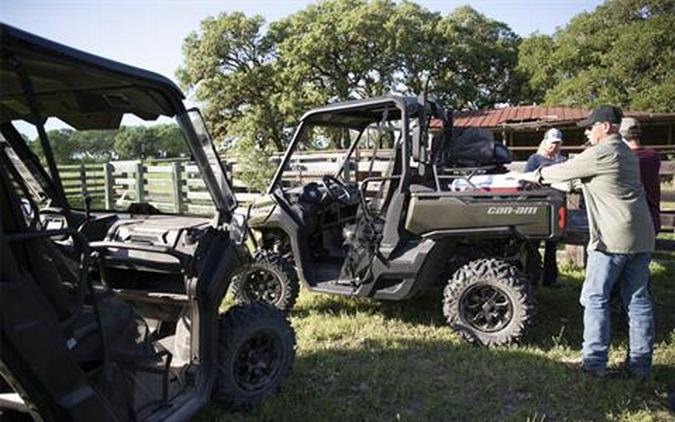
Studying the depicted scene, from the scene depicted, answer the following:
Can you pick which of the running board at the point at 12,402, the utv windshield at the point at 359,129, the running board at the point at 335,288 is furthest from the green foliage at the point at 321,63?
the running board at the point at 12,402

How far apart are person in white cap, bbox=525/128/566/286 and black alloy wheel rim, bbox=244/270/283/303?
2643 mm

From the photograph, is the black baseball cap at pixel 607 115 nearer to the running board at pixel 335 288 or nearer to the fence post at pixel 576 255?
the running board at pixel 335 288

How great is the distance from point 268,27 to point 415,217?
2652 cm

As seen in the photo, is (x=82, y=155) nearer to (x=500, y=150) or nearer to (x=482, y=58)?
(x=500, y=150)

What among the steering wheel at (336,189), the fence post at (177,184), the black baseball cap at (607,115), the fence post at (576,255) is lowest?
the fence post at (576,255)

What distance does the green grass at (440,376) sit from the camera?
3.35 metres

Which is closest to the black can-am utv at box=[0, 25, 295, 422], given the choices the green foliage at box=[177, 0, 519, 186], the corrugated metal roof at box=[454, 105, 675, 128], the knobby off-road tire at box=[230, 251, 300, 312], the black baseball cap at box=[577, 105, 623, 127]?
the knobby off-road tire at box=[230, 251, 300, 312]

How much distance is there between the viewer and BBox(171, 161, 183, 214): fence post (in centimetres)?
308

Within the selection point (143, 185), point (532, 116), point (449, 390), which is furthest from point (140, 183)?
point (532, 116)

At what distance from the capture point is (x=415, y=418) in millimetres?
3316

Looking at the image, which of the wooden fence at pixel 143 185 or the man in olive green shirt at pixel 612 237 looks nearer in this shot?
the wooden fence at pixel 143 185

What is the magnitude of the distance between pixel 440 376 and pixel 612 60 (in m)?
24.1

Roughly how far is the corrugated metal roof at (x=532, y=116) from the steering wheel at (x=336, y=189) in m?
15.0

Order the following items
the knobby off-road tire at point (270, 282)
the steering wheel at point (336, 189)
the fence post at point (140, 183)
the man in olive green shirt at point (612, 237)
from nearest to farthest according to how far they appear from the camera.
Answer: the fence post at point (140, 183) → the man in olive green shirt at point (612, 237) → the knobby off-road tire at point (270, 282) → the steering wheel at point (336, 189)
